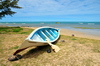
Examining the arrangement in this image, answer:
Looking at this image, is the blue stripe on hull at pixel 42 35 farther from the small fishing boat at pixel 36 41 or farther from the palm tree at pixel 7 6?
the palm tree at pixel 7 6

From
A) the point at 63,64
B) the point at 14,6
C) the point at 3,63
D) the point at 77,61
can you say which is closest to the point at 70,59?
the point at 77,61

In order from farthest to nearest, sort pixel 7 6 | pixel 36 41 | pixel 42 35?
pixel 7 6 → pixel 42 35 → pixel 36 41

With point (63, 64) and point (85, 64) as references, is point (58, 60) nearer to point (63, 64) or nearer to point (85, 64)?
point (63, 64)

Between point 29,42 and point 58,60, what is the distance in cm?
193

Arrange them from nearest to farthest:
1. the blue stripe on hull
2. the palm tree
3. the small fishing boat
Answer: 1. the small fishing boat
2. the blue stripe on hull
3. the palm tree

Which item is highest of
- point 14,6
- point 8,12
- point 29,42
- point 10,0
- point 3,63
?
point 10,0

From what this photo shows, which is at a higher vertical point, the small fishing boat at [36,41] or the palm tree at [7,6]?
the palm tree at [7,6]

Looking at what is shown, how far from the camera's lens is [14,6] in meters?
17.7

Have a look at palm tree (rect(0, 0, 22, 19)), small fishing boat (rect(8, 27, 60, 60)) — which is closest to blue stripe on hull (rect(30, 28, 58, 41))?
small fishing boat (rect(8, 27, 60, 60))

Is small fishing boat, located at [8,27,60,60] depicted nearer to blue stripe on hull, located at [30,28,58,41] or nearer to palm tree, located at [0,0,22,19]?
blue stripe on hull, located at [30,28,58,41]

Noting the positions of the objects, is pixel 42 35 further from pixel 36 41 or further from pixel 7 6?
pixel 7 6

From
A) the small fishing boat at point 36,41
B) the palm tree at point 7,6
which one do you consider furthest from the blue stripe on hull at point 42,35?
the palm tree at point 7,6

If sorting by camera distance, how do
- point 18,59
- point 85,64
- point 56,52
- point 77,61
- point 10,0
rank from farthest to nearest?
1. point 10,0
2. point 56,52
3. point 18,59
4. point 77,61
5. point 85,64

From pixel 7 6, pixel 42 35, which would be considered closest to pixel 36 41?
pixel 42 35
